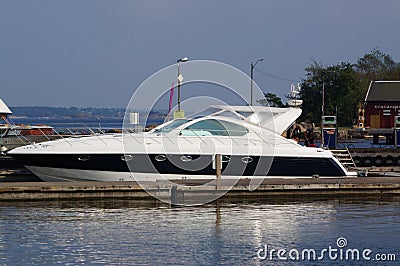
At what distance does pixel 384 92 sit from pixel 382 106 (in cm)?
267

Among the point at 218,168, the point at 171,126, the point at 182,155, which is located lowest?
the point at 218,168

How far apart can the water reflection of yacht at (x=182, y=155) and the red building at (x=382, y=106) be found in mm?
44502

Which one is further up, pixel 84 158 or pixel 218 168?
pixel 84 158

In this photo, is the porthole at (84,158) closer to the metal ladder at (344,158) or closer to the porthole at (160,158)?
the porthole at (160,158)

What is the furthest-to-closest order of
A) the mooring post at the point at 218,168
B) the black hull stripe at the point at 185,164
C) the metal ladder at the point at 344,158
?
the metal ladder at the point at 344,158, the black hull stripe at the point at 185,164, the mooring post at the point at 218,168

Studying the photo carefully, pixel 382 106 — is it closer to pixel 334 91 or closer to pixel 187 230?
pixel 334 91

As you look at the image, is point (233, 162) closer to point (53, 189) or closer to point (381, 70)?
→ point (53, 189)

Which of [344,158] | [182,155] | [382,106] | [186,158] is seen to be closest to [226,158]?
[186,158]

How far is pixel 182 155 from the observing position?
2812cm

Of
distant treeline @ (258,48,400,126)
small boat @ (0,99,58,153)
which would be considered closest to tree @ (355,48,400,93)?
distant treeline @ (258,48,400,126)

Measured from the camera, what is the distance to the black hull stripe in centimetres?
2783

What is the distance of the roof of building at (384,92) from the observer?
7438 centimetres

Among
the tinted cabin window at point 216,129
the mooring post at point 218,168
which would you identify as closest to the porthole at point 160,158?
the tinted cabin window at point 216,129

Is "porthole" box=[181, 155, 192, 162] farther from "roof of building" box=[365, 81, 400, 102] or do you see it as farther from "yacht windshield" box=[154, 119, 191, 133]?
"roof of building" box=[365, 81, 400, 102]
